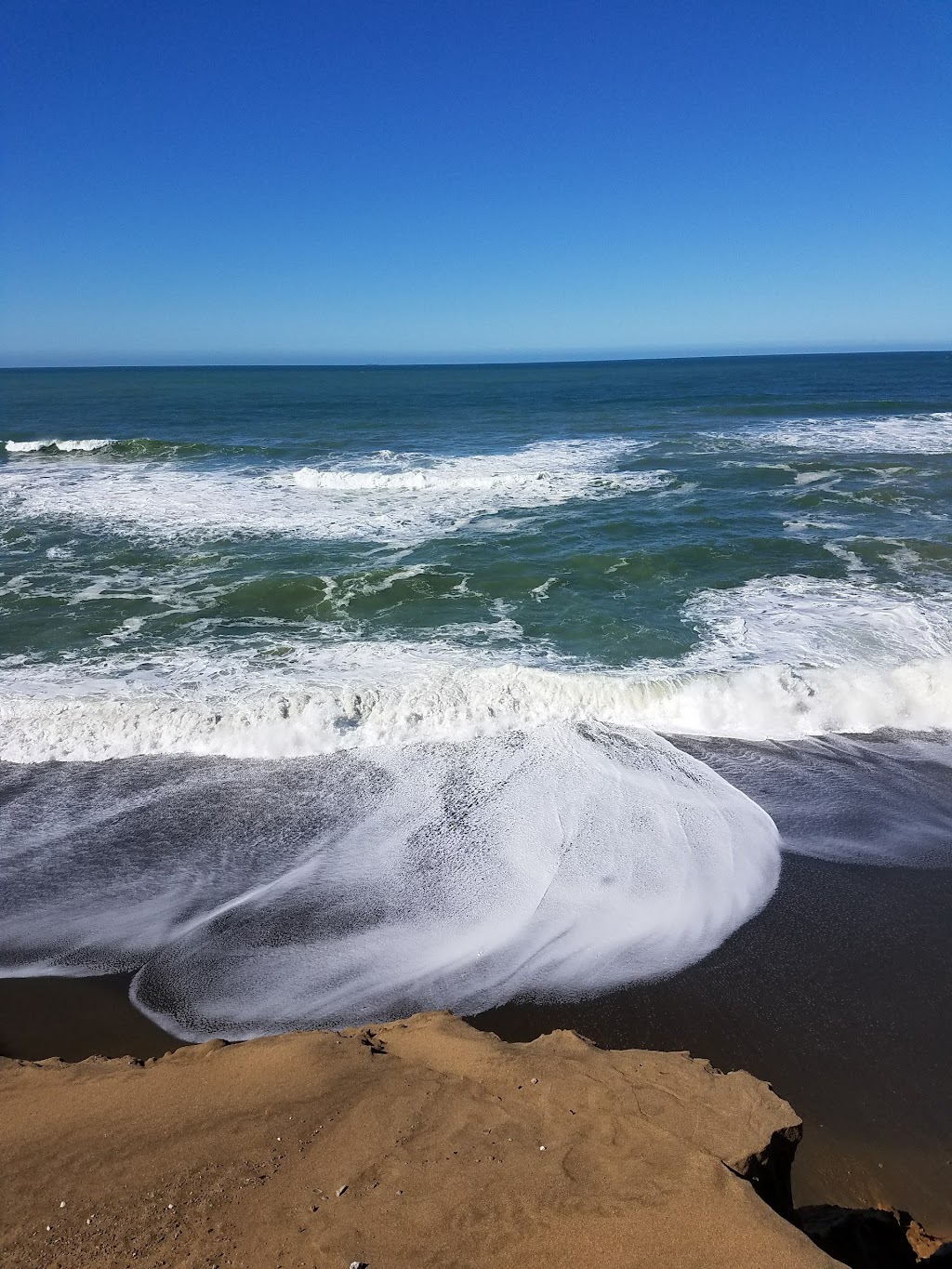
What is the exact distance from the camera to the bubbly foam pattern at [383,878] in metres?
6.43

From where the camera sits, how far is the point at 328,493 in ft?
82.9

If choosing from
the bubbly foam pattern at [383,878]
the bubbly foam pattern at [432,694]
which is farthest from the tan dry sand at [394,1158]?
the bubbly foam pattern at [432,694]

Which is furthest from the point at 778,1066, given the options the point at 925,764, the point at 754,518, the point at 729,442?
the point at 729,442

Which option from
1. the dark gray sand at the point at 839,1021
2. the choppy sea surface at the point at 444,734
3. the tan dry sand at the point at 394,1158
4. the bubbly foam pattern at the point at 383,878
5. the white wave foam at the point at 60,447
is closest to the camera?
the tan dry sand at the point at 394,1158

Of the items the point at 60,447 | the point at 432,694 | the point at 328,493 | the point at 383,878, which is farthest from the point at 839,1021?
the point at 60,447

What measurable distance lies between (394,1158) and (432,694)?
745 centimetres

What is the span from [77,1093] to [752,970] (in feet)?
17.3

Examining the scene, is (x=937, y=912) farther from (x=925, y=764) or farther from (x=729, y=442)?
(x=729, y=442)

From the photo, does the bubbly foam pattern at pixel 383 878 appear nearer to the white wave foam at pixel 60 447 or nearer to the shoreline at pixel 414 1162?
the shoreline at pixel 414 1162

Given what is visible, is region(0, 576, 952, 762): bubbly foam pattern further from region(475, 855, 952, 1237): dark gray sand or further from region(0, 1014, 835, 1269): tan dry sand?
region(0, 1014, 835, 1269): tan dry sand

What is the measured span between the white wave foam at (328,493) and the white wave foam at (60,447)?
12.0ft

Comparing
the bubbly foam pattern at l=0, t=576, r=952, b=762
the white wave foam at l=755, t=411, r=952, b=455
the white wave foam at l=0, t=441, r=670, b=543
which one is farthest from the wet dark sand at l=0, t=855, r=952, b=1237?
the white wave foam at l=755, t=411, r=952, b=455

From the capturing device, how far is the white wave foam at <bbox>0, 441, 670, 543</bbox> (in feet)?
69.7

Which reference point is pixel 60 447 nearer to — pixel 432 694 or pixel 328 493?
pixel 328 493
